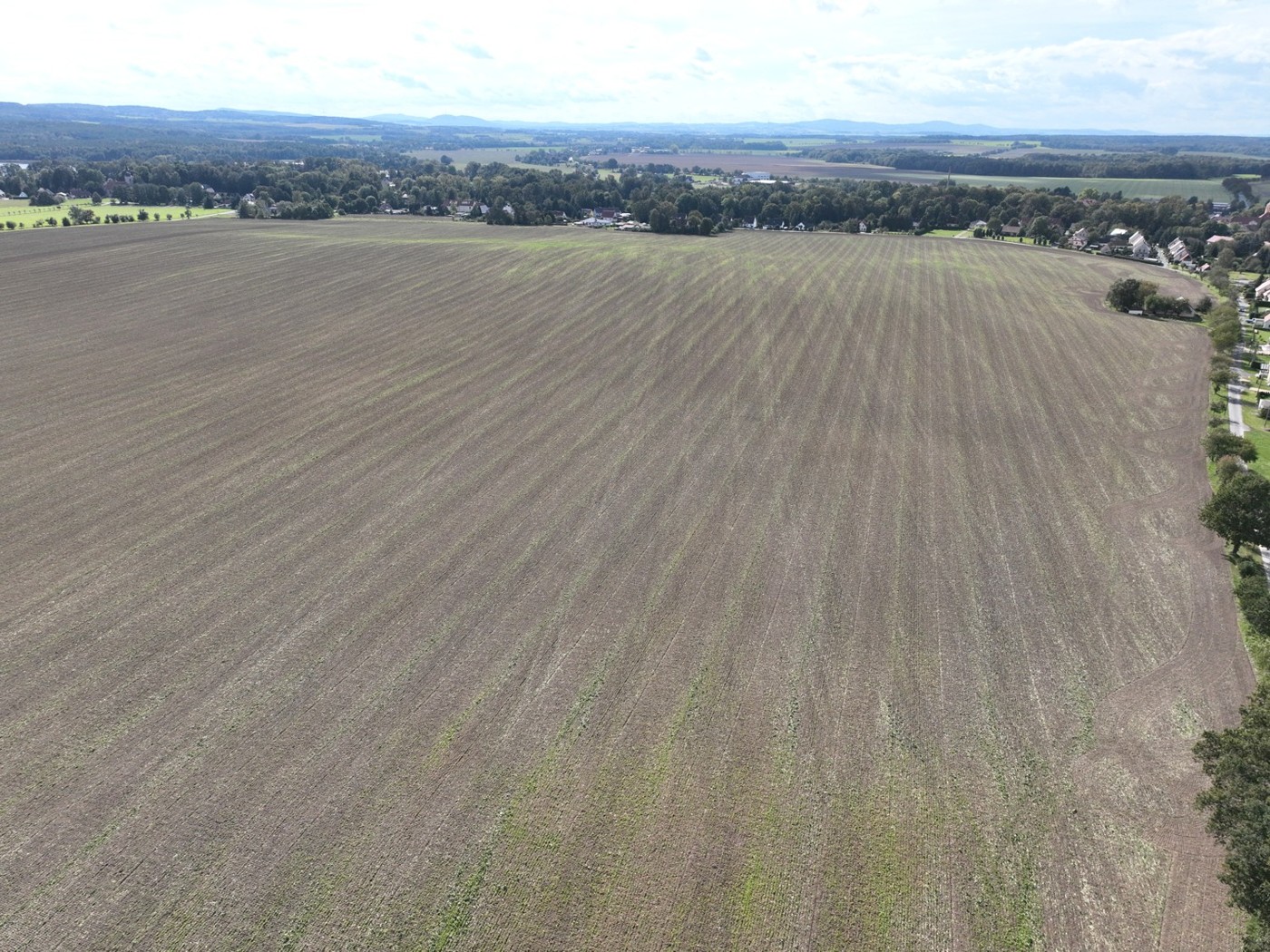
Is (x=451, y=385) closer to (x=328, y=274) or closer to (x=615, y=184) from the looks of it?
(x=328, y=274)

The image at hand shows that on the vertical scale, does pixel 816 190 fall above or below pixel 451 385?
above

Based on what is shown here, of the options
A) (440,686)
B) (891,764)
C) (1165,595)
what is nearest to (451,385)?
(440,686)

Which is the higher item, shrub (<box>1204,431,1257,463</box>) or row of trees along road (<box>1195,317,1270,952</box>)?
shrub (<box>1204,431,1257,463</box>)

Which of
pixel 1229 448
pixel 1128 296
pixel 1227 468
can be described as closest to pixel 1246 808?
pixel 1227 468

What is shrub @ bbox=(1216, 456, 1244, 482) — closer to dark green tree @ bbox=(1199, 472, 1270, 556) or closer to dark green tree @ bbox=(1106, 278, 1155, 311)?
dark green tree @ bbox=(1199, 472, 1270, 556)

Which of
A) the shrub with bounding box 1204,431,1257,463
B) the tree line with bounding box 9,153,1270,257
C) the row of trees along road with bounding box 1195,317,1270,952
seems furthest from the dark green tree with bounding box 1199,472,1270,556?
the tree line with bounding box 9,153,1270,257

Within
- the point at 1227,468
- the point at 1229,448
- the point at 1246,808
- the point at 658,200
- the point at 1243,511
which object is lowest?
the point at 1246,808

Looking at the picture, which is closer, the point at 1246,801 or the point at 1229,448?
the point at 1246,801

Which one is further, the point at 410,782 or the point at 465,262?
the point at 465,262

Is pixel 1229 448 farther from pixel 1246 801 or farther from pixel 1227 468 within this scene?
pixel 1246 801
